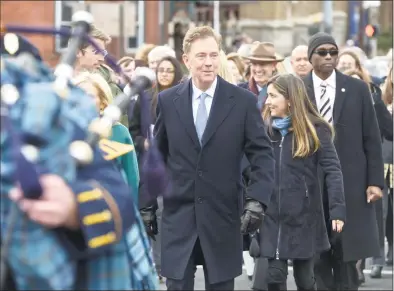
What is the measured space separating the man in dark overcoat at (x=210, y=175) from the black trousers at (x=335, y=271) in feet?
7.75

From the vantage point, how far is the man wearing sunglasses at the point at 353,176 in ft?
33.3

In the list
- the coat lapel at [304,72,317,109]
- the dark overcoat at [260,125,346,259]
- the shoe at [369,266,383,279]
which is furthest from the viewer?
the shoe at [369,266,383,279]

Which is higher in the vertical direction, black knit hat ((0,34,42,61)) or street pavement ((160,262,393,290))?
black knit hat ((0,34,42,61))

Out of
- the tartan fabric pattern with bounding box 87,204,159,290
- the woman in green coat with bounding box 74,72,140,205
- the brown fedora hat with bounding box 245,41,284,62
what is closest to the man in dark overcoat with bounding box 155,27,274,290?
the woman in green coat with bounding box 74,72,140,205

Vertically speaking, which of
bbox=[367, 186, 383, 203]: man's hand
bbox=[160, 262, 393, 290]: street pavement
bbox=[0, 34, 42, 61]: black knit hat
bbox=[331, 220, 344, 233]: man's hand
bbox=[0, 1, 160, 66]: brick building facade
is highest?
bbox=[0, 1, 160, 66]: brick building facade

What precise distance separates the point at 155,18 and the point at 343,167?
1090 inches

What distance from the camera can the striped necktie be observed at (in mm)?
10312

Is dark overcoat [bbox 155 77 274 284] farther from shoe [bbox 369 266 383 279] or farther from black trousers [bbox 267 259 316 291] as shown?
shoe [bbox 369 266 383 279]

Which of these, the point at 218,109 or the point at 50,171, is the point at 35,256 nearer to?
the point at 50,171

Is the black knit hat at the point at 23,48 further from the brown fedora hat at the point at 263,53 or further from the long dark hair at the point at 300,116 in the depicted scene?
the brown fedora hat at the point at 263,53

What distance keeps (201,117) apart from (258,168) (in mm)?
471

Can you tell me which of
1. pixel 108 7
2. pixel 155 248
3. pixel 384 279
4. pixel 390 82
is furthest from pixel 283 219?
pixel 108 7

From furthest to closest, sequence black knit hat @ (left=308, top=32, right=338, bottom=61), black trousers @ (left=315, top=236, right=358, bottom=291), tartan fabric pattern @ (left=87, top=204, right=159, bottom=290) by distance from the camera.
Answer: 1. black knit hat @ (left=308, top=32, right=338, bottom=61)
2. black trousers @ (left=315, top=236, right=358, bottom=291)
3. tartan fabric pattern @ (left=87, top=204, right=159, bottom=290)

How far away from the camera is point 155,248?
11.7m
